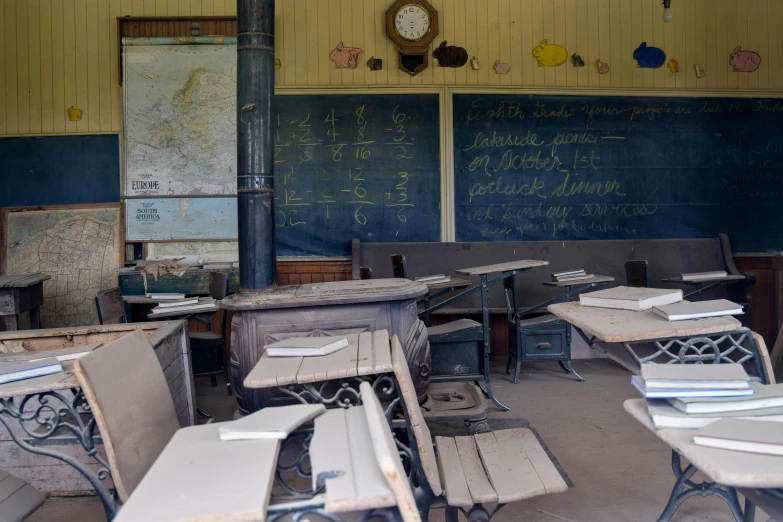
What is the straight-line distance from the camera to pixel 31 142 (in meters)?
5.56

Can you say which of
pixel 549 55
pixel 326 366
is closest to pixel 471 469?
pixel 326 366

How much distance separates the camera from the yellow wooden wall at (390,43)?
5.57 meters

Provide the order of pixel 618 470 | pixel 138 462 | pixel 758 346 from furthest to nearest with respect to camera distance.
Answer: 1. pixel 618 470
2. pixel 758 346
3. pixel 138 462

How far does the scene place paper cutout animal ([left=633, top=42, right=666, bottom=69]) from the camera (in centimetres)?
580

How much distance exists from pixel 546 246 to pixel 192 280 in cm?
305

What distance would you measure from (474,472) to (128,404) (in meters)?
1.05

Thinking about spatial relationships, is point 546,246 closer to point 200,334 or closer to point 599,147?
point 599,147

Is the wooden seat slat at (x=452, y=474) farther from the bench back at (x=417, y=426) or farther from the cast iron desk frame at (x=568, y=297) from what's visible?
the cast iron desk frame at (x=568, y=297)

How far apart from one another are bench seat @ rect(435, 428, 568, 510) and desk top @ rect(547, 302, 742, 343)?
1.48 feet

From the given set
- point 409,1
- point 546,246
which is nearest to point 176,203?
point 409,1


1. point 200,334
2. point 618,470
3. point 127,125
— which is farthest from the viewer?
point 127,125

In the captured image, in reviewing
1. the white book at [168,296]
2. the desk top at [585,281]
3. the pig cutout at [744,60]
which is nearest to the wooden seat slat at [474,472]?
the desk top at [585,281]

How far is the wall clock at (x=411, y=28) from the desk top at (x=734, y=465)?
189 inches

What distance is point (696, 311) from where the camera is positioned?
199 centimetres
